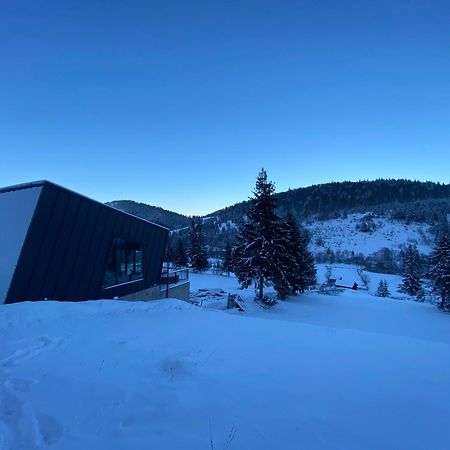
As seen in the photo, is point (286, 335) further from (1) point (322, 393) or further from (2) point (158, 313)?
(2) point (158, 313)

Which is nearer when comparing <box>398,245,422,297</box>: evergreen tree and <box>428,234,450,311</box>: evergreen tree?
<box>428,234,450,311</box>: evergreen tree

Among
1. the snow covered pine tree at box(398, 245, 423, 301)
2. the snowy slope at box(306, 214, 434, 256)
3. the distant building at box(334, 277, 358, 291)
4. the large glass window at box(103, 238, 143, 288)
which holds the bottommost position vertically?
the distant building at box(334, 277, 358, 291)

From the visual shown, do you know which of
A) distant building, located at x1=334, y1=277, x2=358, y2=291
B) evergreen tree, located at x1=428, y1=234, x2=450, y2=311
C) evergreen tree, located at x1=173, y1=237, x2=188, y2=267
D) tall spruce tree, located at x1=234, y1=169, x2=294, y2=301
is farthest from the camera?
distant building, located at x1=334, y1=277, x2=358, y2=291

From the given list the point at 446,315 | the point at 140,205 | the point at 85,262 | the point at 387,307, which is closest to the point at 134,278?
the point at 85,262

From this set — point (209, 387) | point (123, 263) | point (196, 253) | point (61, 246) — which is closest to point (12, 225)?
point (61, 246)

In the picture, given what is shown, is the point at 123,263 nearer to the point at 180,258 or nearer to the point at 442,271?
the point at 442,271

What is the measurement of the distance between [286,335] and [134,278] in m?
11.2

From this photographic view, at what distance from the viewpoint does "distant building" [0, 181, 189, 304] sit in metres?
8.82

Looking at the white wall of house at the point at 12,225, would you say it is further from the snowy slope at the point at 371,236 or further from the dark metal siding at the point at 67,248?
the snowy slope at the point at 371,236

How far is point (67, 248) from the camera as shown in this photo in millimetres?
10414

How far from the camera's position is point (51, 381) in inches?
140

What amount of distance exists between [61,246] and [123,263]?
14.6 feet

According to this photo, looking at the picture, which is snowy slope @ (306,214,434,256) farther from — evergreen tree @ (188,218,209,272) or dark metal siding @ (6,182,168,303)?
dark metal siding @ (6,182,168,303)

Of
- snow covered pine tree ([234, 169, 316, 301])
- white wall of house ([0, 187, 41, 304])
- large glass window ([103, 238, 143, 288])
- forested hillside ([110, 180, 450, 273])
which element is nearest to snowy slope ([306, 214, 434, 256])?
forested hillside ([110, 180, 450, 273])
